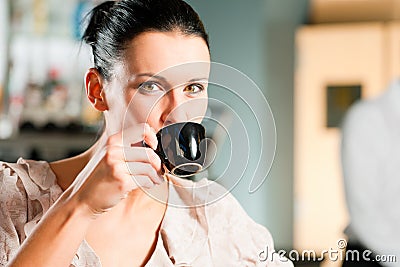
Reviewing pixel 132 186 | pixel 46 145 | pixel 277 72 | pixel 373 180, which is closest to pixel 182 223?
pixel 132 186

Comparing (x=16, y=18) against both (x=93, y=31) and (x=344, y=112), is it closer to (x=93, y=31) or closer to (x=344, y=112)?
(x=344, y=112)

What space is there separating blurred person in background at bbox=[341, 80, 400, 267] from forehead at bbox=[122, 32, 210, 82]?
0.48 m

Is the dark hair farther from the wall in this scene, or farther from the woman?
the wall

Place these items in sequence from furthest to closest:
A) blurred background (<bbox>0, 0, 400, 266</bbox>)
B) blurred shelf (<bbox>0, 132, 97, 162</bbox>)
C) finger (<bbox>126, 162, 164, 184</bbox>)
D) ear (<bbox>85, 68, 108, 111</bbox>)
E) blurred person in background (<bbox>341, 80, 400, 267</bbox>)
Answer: blurred background (<bbox>0, 0, 400, 266</bbox>) < blurred shelf (<bbox>0, 132, 97, 162</bbox>) < blurred person in background (<bbox>341, 80, 400, 267</bbox>) < ear (<bbox>85, 68, 108, 111</bbox>) < finger (<bbox>126, 162, 164, 184</bbox>)

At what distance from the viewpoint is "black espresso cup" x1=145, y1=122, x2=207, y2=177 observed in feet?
1.57

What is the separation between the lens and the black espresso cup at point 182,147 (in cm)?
48

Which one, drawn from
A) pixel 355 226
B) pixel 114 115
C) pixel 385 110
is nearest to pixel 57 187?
pixel 114 115

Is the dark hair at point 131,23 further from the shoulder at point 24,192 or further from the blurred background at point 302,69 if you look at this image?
the blurred background at point 302,69

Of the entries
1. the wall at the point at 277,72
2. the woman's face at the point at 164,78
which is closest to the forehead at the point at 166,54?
the woman's face at the point at 164,78

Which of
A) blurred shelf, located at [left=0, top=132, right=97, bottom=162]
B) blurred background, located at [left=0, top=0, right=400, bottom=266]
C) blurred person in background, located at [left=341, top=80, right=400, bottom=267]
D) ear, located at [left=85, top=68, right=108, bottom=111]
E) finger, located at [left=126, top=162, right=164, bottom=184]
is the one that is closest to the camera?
finger, located at [left=126, top=162, right=164, bottom=184]

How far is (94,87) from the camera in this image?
547mm

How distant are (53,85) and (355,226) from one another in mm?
936

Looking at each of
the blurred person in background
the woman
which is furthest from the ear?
the blurred person in background

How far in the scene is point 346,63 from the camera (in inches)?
82.4
